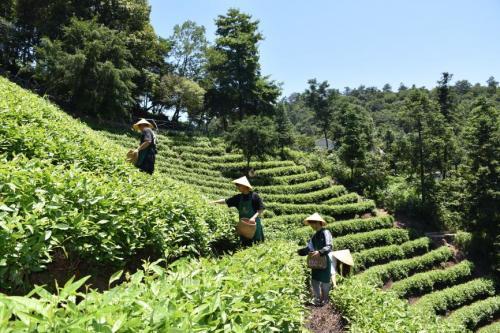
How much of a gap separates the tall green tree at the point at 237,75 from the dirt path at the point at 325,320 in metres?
30.6

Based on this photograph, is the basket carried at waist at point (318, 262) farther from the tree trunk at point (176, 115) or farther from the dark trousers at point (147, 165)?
the tree trunk at point (176, 115)

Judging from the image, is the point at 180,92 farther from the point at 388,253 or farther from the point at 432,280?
the point at 432,280

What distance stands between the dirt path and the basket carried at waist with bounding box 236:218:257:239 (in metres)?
1.22

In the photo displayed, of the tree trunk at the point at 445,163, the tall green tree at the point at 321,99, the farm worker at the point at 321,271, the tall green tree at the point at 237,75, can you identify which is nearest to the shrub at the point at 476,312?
the farm worker at the point at 321,271

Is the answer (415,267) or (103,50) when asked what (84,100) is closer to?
(103,50)

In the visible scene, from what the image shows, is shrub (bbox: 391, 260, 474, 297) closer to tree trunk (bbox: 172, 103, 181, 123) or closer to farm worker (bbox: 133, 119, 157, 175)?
farm worker (bbox: 133, 119, 157, 175)

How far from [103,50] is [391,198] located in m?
21.1

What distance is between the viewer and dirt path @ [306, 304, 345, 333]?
470 cm

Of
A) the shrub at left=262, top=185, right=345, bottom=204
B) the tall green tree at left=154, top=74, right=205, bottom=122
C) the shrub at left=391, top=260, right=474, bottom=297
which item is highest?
the tall green tree at left=154, top=74, right=205, bottom=122

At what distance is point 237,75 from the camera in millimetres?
35031

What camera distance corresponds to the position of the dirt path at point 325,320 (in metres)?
4.70

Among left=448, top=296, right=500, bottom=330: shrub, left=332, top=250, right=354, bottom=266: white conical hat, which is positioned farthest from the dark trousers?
left=448, top=296, right=500, bottom=330: shrub

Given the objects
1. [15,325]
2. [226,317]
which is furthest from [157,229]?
[15,325]

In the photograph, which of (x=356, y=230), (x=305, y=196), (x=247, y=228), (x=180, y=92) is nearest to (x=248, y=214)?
(x=247, y=228)
